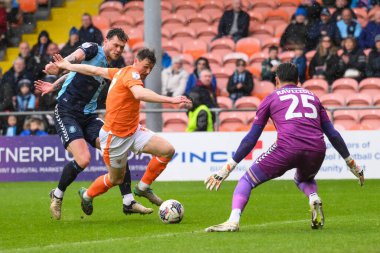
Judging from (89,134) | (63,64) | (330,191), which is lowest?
(330,191)

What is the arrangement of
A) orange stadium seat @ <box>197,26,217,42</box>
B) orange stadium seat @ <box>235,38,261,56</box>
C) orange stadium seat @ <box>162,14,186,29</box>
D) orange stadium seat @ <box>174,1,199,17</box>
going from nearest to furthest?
1. orange stadium seat @ <box>235,38,261,56</box>
2. orange stadium seat @ <box>197,26,217,42</box>
3. orange stadium seat @ <box>162,14,186,29</box>
4. orange stadium seat @ <box>174,1,199,17</box>

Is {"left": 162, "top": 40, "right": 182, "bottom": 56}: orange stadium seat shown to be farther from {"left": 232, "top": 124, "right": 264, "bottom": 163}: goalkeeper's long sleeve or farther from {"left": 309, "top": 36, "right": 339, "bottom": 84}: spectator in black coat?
{"left": 232, "top": 124, "right": 264, "bottom": 163}: goalkeeper's long sleeve

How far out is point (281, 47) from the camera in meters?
23.3

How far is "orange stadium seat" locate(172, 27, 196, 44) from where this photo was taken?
25.1m

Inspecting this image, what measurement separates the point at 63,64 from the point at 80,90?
1.03 meters

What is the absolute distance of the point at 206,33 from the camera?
25109mm

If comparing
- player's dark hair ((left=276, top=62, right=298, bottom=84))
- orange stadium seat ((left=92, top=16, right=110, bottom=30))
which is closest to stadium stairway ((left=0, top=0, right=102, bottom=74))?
orange stadium seat ((left=92, top=16, right=110, bottom=30))

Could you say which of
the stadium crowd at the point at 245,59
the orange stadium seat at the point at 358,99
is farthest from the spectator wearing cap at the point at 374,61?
the orange stadium seat at the point at 358,99

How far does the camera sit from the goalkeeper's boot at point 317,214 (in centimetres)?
1020

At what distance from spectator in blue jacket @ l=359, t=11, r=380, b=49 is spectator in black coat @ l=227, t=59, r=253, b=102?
2647 mm

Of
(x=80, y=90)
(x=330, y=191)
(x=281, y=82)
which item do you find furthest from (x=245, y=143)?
(x=330, y=191)

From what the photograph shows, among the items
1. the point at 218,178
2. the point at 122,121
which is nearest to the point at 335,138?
the point at 218,178

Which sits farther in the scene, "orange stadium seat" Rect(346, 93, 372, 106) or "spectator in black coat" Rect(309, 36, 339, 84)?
"spectator in black coat" Rect(309, 36, 339, 84)

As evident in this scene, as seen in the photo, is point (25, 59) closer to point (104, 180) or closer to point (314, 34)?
point (314, 34)
